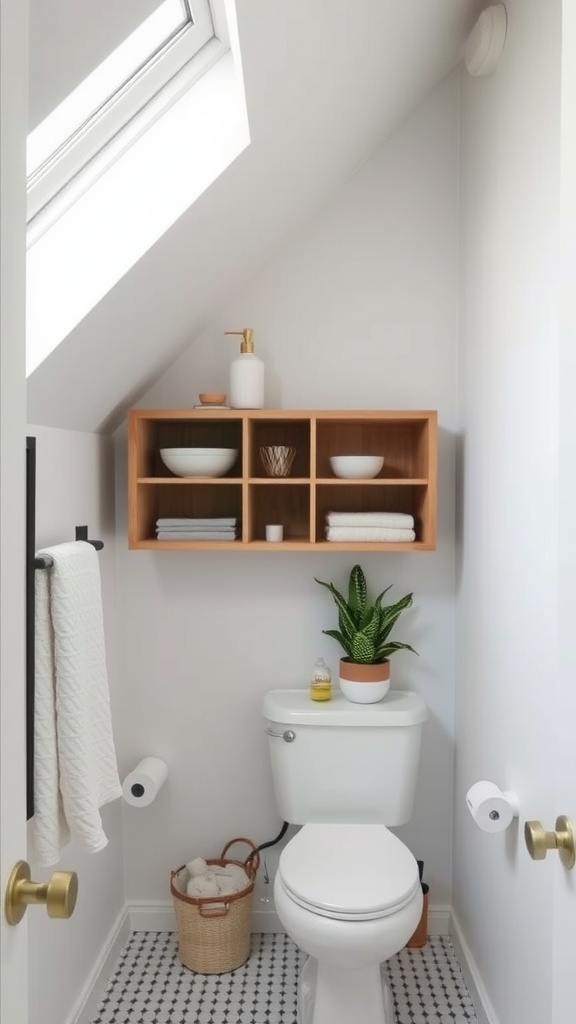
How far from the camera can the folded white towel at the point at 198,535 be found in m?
2.25

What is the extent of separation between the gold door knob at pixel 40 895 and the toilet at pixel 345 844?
A: 1147 mm

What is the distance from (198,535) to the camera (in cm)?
226

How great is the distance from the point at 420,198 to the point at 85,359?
1.18 m

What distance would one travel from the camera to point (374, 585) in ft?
8.09

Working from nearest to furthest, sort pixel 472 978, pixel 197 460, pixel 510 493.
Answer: pixel 510 493, pixel 472 978, pixel 197 460

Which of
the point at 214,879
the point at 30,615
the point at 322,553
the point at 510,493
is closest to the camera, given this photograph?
the point at 30,615

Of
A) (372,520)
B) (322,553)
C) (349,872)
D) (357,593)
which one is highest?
(372,520)

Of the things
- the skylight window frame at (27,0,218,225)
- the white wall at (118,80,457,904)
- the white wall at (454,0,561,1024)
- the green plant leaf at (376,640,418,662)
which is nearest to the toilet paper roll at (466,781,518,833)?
the white wall at (454,0,561,1024)

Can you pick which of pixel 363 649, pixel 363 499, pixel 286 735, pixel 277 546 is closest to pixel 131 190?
pixel 277 546

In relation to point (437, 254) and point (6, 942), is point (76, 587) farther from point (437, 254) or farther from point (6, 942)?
point (437, 254)

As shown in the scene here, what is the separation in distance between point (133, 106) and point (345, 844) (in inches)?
69.2

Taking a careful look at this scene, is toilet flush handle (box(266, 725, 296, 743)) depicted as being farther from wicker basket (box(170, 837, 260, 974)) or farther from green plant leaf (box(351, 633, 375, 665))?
wicker basket (box(170, 837, 260, 974))

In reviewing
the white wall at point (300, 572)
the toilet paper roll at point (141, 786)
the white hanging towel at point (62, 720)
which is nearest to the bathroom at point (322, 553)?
the white wall at point (300, 572)

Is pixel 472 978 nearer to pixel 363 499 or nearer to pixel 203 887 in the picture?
pixel 203 887
